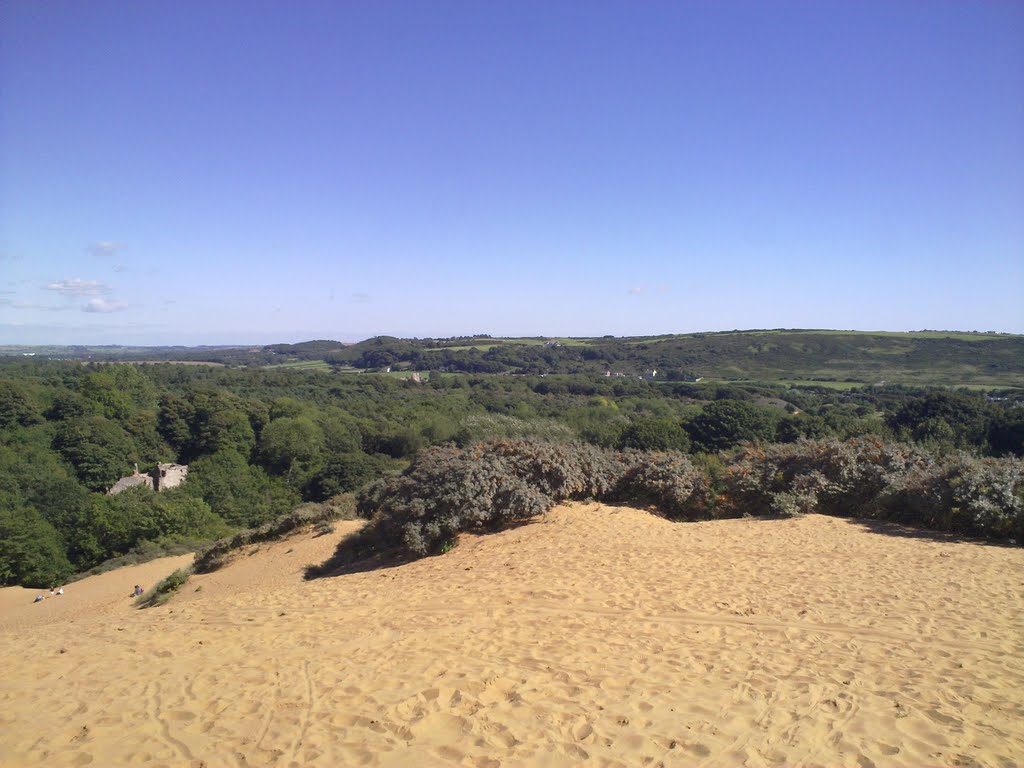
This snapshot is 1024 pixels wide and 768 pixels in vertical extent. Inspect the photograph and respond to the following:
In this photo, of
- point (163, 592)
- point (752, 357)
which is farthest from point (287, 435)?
point (752, 357)

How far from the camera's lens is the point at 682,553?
10.5 metres

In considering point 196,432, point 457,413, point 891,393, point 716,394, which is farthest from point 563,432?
point 891,393

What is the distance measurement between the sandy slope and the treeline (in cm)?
165

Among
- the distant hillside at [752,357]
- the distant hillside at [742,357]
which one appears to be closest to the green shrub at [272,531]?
the distant hillside at [742,357]

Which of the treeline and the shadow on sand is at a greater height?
the treeline

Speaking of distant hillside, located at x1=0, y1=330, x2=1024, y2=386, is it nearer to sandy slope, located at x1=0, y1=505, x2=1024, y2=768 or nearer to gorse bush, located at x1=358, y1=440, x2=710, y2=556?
gorse bush, located at x1=358, y1=440, x2=710, y2=556

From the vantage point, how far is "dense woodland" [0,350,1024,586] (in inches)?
954

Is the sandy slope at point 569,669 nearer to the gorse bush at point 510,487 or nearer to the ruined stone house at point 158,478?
the gorse bush at point 510,487

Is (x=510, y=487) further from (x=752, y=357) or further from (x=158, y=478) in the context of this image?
(x=752, y=357)

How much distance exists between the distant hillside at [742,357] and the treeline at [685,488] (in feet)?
175

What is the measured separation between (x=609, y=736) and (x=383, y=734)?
177cm

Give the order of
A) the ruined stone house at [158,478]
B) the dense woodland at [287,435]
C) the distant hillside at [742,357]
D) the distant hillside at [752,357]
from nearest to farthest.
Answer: the dense woodland at [287,435]
the ruined stone house at [158,478]
the distant hillside at [752,357]
the distant hillside at [742,357]

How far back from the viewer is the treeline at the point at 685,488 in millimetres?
11844

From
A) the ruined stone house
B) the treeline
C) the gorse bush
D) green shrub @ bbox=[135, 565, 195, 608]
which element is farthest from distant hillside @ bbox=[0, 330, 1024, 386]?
green shrub @ bbox=[135, 565, 195, 608]
